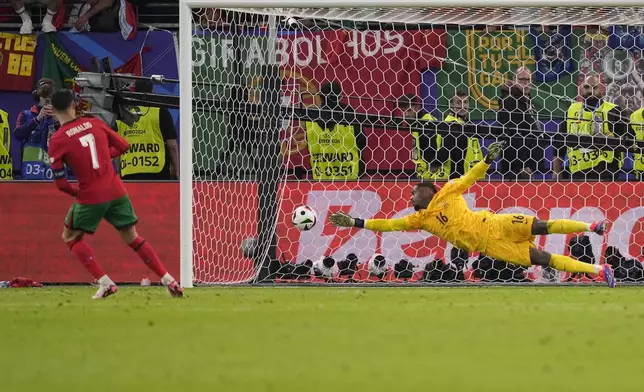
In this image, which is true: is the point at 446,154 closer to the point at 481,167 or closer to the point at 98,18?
the point at 481,167

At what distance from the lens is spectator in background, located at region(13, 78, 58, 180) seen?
14.3 m

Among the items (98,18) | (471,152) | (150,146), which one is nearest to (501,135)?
(471,152)

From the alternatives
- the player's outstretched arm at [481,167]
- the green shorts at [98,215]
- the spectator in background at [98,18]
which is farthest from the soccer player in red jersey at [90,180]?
the spectator in background at [98,18]

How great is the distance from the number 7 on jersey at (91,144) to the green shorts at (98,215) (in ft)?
1.06

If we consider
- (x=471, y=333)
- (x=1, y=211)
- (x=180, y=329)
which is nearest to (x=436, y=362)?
(x=471, y=333)

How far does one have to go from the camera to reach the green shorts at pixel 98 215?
9.84 m

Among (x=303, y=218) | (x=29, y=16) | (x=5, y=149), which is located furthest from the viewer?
(x=29, y=16)

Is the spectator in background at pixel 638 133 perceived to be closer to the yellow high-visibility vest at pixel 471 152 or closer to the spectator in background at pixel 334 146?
the yellow high-visibility vest at pixel 471 152

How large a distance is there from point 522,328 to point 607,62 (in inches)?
334

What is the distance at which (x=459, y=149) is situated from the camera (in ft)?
45.0

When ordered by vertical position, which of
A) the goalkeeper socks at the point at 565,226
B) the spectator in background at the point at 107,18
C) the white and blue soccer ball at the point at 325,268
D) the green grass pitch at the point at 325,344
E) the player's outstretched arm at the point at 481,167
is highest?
the spectator in background at the point at 107,18

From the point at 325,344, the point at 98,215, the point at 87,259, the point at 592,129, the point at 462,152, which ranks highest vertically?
the point at 592,129

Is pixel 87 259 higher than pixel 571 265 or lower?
higher

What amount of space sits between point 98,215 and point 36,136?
577 cm
